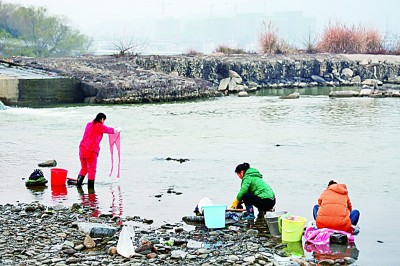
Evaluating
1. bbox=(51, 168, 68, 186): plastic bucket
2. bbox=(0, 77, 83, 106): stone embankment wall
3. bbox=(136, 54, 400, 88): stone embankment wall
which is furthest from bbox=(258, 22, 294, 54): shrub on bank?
bbox=(51, 168, 68, 186): plastic bucket

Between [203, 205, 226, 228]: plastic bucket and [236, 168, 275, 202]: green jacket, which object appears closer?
[203, 205, 226, 228]: plastic bucket

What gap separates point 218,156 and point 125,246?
30.0ft

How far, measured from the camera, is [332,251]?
9133 mm

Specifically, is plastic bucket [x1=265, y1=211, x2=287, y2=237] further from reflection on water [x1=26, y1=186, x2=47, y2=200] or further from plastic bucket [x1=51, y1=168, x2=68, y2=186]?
plastic bucket [x1=51, y1=168, x2=68, y2=186]

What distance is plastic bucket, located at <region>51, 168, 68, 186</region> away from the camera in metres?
13.1

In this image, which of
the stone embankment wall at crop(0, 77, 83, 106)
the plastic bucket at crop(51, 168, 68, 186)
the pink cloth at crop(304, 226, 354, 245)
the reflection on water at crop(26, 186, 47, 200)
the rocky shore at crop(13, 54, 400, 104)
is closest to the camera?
the pink cloth at crop(304, 226, 354, 245)

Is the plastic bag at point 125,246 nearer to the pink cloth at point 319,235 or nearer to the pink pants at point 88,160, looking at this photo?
the pink cloth at point 319,235

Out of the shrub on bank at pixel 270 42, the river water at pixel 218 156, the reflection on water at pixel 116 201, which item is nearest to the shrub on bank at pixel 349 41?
the shrub on bank at pixel 270 42

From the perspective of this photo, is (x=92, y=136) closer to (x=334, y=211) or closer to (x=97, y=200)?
(x=97, y=200)

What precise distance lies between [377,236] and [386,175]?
16.5 feet

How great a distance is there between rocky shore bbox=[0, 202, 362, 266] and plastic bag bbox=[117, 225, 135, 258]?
0.06 m

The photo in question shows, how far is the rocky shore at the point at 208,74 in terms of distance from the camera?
36656mm

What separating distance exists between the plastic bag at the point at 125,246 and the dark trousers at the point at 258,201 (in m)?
2.62

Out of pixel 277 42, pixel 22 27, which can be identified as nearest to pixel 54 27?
pixel 22 27
